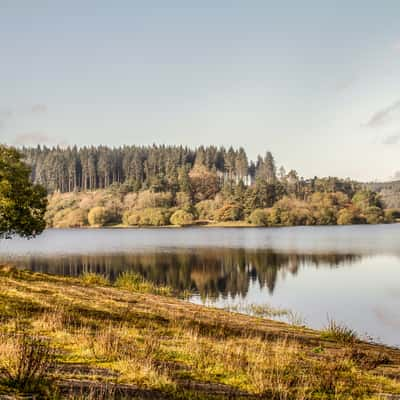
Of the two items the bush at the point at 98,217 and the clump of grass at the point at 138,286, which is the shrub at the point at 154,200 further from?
the clump of grass at the point at 138,286

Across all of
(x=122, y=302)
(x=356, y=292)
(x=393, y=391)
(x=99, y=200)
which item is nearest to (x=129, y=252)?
(x=356, y=292)

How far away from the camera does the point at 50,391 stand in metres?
7.12

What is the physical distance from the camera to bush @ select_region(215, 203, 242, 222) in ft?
546

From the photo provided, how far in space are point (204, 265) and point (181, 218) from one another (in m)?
114

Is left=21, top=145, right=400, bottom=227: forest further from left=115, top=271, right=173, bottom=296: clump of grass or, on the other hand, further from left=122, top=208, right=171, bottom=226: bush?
left=115, top=271, right=173, bottom=296: clump of grass

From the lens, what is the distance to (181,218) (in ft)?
549

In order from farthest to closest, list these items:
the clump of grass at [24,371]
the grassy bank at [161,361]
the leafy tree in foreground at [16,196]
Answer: the leafy tree in foreground at [16,196], the grassy bank at [161,361], the clump of grass at [24,371]

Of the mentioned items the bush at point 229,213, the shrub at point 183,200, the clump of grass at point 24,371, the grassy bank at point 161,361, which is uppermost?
the shrub at point 183,200

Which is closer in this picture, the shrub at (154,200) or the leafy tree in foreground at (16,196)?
the leafy tree in foreground at (16,196)

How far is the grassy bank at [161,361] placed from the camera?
25.9ft

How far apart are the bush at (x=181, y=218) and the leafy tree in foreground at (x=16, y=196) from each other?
13135cm

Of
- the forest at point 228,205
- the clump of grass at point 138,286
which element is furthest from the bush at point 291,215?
the clump of grass at point 138,286

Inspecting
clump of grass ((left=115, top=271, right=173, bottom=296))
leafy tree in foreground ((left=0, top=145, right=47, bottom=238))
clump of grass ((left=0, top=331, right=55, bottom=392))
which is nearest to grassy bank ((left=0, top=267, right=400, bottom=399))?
clump of grass ((left=0, top=331, right=55, bottom=392))

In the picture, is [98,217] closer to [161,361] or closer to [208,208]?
[208,208]
